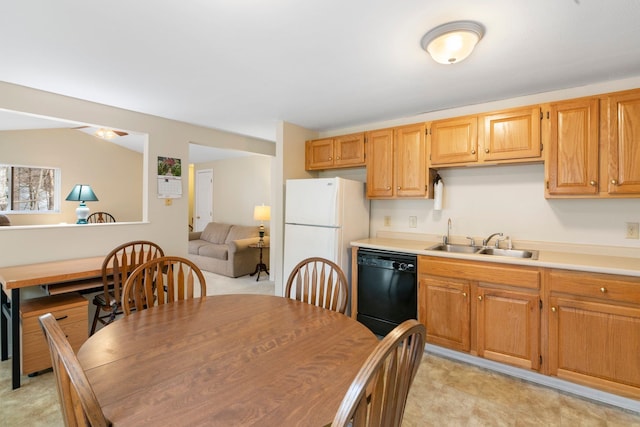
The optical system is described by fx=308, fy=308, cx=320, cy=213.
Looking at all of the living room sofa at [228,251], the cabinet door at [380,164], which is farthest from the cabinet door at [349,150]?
the living room sofa at [228,251]

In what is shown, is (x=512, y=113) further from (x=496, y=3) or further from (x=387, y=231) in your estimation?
(x=387, y=231)

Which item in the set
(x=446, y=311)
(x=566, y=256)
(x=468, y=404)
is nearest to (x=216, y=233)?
(x=446, y=311)

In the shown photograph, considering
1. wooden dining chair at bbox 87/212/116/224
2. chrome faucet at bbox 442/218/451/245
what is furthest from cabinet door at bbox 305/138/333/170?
wooden dining chair at bbox 87/212/116/224

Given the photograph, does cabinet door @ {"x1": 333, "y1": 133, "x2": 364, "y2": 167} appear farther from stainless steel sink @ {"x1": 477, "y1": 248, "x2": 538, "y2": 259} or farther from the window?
the window

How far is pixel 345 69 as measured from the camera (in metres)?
2.20

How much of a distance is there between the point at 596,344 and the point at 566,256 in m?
0.63

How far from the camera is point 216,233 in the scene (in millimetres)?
5984

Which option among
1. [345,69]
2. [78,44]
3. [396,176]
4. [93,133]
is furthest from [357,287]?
[93,133]

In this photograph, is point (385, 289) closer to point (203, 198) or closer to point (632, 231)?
point (632, 231)

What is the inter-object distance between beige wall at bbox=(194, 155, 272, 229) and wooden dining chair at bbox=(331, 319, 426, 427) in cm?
513

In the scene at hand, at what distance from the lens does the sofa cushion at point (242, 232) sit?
5.61 meters

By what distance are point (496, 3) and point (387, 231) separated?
230 centimetres

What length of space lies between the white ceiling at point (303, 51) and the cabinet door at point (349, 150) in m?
0.43

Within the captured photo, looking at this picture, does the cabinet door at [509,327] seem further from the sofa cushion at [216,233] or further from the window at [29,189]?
the window at [29,189]
